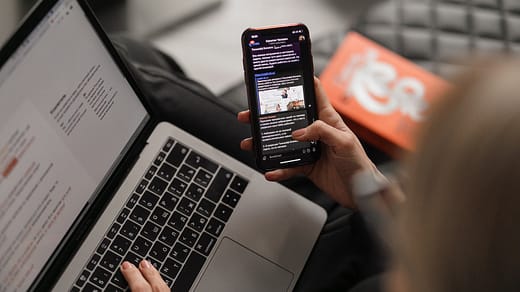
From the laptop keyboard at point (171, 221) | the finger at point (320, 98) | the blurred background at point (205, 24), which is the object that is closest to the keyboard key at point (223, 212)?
the laptop keyboard at point (171, 221)

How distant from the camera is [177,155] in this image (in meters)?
0.82

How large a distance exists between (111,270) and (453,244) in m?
0.47

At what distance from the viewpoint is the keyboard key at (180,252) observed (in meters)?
0.77

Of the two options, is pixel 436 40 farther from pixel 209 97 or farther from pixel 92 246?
pixel 92 246

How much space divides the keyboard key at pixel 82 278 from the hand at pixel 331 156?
0.92 feet

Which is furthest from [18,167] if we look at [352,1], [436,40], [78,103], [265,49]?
[352,1]

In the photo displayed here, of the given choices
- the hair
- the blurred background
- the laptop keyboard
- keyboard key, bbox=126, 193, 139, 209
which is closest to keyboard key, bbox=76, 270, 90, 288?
the laptop keyboard

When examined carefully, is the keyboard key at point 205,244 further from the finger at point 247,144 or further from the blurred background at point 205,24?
the blurred background at point 205,24

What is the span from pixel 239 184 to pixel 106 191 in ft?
0.63

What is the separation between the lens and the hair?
0.42 metres

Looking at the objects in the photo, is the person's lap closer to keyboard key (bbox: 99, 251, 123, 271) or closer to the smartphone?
the smartphone

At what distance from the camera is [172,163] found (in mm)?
813

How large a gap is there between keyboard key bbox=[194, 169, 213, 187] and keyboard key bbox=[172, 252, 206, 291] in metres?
0.10

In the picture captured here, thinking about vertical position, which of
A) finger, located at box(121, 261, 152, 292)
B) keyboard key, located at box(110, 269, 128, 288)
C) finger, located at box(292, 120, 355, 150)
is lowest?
keyboard key, located at box(110, 269, 128, 288)
